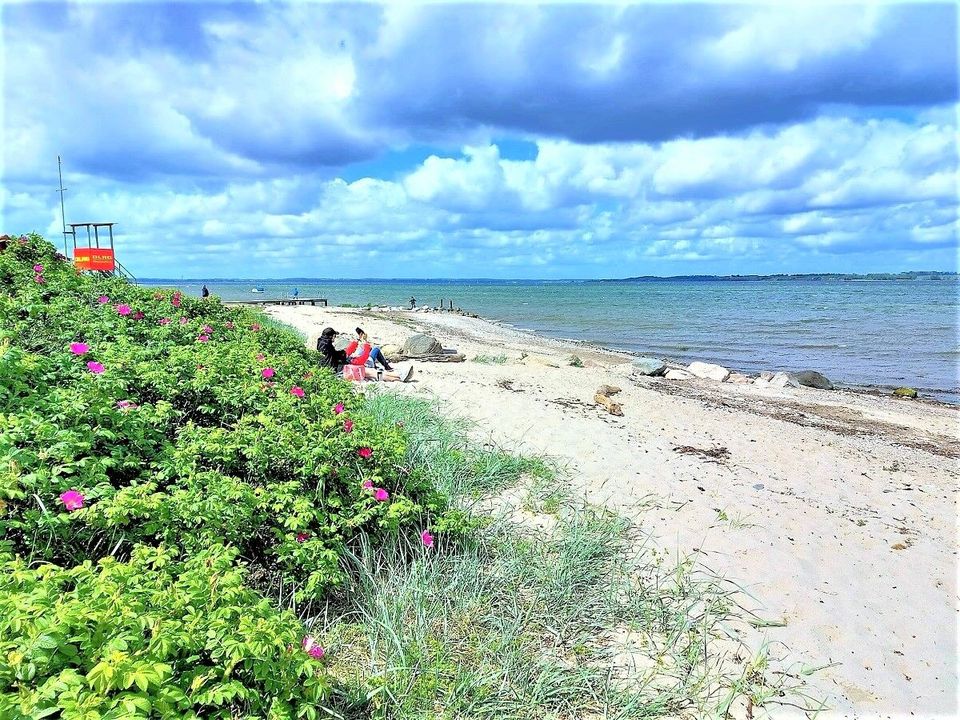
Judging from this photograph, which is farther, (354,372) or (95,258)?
(95,258)

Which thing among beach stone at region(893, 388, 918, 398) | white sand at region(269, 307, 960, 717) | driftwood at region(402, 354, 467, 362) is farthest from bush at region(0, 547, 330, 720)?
beach stone at region(893, 388, 918, 398)

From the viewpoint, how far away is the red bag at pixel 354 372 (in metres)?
9.94

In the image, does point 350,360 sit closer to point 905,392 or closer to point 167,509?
point 167,509

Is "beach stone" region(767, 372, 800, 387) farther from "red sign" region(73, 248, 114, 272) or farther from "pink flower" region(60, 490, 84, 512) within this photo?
"red sign" region(73, 248, 114, 272)

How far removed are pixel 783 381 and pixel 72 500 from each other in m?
16.5

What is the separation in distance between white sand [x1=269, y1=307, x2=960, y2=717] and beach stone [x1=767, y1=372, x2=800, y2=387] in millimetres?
3524

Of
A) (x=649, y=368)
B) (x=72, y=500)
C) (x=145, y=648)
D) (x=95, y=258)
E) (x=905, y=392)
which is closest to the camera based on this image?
(x=145, y=648)

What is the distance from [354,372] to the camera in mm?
10203

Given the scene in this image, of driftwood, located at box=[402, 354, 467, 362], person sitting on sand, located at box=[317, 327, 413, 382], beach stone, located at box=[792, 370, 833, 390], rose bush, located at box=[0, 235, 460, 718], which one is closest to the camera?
rose bush, located at box=[0, 235, 460, 718]

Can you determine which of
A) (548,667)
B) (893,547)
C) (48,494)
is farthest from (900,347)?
(48,494)

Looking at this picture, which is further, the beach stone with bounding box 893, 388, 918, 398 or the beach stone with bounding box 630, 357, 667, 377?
the beach stone with bounding box 630, 357, 667, 377

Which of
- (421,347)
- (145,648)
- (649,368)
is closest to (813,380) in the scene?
(649,368)

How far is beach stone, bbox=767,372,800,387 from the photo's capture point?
15.9 meters

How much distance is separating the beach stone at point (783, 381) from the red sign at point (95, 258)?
23149mm
